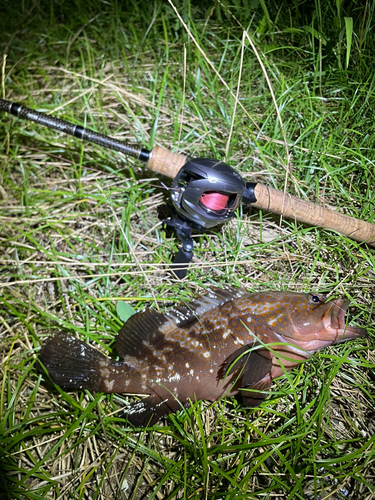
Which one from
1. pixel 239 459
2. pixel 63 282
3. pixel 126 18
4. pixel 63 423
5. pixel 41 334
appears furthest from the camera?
pixel 126 18

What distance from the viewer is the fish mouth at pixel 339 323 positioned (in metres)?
2.29

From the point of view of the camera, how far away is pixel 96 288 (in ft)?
9.62

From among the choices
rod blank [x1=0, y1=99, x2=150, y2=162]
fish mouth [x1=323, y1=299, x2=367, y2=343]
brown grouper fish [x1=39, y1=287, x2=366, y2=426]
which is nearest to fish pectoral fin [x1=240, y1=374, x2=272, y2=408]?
brown grouper fish [x1=39, y1=287, x2=366, y2=426]

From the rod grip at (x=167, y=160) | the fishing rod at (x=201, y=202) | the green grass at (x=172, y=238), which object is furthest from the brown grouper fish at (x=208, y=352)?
the rod grip at (x=167, y=160)

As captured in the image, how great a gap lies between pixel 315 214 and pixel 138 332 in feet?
4.42

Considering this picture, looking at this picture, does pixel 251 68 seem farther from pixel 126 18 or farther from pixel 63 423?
pixel 63 423

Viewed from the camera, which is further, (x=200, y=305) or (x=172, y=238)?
(x=172, y=238)

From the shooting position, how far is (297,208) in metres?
2.64

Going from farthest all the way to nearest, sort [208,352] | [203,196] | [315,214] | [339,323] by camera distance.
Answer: [315,214]
[203,196]
[208,352]
[339,323]

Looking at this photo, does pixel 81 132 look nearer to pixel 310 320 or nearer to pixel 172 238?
pixel 172 238

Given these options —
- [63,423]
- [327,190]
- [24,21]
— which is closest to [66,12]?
[24,21]

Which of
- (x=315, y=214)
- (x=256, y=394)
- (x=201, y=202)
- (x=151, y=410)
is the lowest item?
(x=151, y=410)

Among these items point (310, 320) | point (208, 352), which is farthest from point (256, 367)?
point (310, 320)

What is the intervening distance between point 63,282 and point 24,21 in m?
2.66
